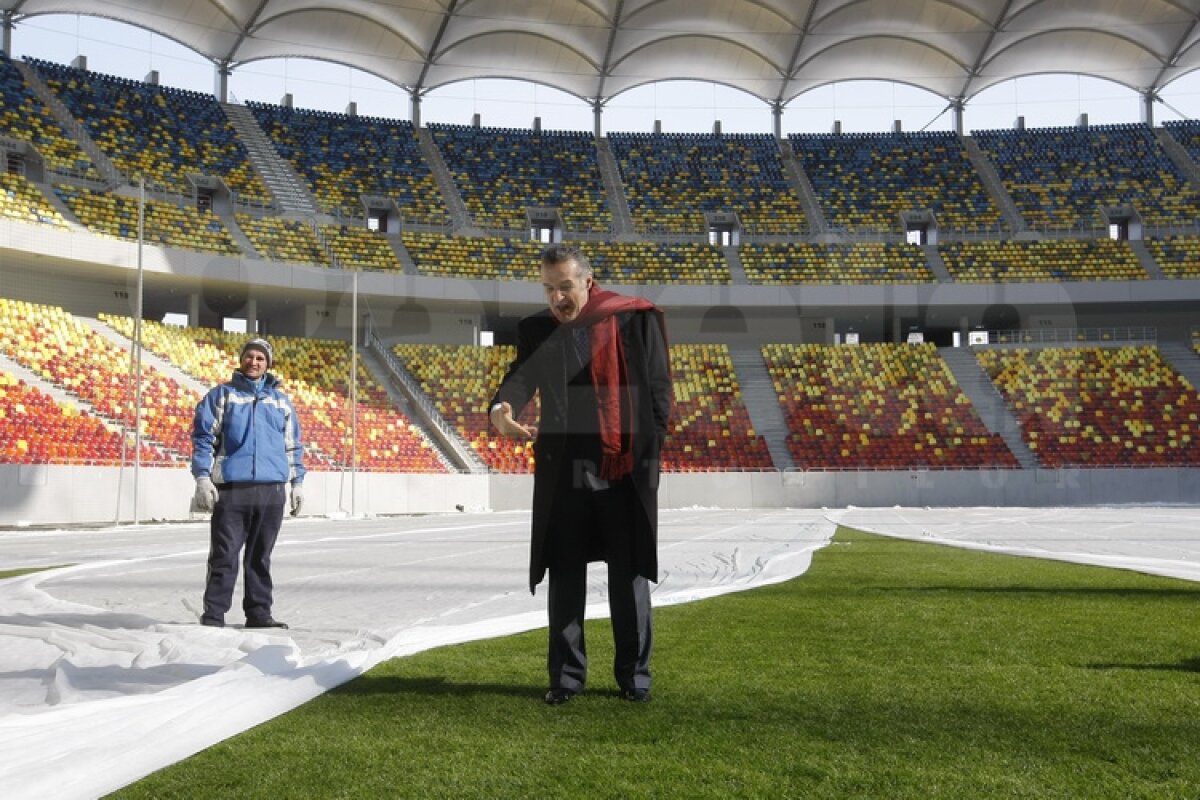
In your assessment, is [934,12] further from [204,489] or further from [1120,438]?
[204,489]

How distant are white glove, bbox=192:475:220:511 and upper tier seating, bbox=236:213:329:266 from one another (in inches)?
1301

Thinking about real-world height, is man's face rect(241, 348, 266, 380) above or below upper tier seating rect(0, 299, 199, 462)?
below

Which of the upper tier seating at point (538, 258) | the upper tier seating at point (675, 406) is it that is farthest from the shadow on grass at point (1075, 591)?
the upper tier seating at point (538, 258)

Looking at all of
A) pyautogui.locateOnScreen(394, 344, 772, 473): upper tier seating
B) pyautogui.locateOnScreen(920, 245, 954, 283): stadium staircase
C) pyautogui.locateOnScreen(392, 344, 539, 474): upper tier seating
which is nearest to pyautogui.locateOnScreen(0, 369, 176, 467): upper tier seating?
pyautogui.locateOnScreen(392, 344, 539, 474): upper tier seating

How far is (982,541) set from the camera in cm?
1519

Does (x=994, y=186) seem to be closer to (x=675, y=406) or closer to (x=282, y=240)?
(x=675, y=406)

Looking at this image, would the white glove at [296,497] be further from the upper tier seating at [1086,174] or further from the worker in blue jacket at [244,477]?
the upper tier seating at [1086,174]

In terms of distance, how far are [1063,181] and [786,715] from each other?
162ft

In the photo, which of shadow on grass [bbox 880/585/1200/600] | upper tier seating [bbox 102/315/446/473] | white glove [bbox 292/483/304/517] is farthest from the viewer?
upper tier seating [bbox 102/315/446/473]

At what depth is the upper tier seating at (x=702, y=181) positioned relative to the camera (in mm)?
46750

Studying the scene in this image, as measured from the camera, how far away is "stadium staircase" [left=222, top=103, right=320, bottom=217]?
4175cm

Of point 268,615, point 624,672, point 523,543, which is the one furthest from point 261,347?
point 523,543

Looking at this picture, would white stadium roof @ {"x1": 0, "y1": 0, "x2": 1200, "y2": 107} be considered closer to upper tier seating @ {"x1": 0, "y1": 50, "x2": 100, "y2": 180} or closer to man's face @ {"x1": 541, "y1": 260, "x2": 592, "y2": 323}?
upper tier seating @ {"x1": 0, "y1": 50, "x2": 100, "y2": 180}

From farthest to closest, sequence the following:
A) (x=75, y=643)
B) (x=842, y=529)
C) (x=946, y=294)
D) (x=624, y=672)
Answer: (x=946, y=294) < (x=842, y=529) < (x=75, y=643) < (x=624, y=672)
